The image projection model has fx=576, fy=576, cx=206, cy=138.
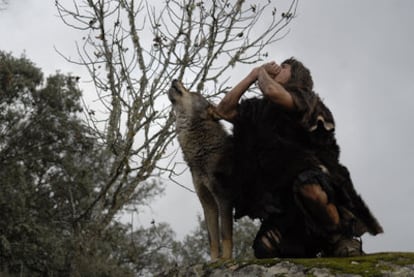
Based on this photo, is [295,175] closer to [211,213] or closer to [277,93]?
[277,93]

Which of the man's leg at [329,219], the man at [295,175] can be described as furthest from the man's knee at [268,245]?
the man's leg at [329,219]

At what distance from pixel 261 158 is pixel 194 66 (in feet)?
13.1

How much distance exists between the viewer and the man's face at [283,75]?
4307mm

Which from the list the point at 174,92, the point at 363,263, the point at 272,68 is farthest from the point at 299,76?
the point at 363,263

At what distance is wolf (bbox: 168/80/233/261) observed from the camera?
452 cm

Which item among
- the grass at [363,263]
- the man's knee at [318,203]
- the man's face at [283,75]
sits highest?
the man's face at [283,75]

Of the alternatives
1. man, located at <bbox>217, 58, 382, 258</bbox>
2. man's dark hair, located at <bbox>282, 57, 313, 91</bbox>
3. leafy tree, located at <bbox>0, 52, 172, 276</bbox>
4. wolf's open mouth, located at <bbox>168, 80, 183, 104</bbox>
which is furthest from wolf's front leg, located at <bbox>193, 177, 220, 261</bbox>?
leafy tree, located at <bbox>0, 52, 172, 276</bbox>

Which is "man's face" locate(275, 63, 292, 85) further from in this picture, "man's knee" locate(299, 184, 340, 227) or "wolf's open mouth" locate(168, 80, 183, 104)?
"wolf's open mouth" locate(168, 80, 183, 104)

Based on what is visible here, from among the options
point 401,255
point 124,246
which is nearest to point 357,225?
point 401,255

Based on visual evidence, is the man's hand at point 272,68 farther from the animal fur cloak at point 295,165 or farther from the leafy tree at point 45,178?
the leafy tree at point 45,178

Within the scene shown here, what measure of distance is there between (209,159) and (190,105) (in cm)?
56

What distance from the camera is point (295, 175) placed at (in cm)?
396

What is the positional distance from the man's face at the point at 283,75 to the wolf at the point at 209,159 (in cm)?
63

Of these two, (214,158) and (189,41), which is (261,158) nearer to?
(214,158)
